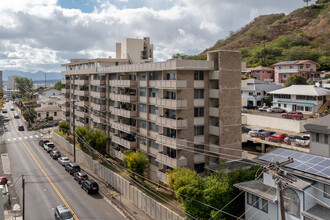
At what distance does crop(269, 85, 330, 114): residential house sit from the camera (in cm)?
6750

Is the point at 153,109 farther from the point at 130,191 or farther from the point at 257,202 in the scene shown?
the point at 257,202

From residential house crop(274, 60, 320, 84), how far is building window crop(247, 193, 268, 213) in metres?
84.7

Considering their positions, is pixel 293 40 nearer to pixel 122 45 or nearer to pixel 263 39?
pixel 263 39

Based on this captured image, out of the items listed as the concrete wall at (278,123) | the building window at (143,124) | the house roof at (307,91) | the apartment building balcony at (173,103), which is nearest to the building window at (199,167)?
the apartment building balcony at (173,103)

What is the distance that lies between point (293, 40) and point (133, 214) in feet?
471

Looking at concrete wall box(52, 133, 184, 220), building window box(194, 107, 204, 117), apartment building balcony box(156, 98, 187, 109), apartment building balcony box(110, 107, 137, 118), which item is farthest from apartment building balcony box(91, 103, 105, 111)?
building window box(194, 107, 204, 117)

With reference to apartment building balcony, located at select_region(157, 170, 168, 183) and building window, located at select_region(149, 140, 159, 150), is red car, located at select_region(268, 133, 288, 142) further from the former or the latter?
apartment building balcony, located at select_region(157, 170, 168, 183)

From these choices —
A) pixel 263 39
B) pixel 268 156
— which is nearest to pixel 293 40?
pixel 263 39

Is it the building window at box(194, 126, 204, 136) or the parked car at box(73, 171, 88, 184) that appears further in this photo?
the parked car at box(73, 171, 88, 184)

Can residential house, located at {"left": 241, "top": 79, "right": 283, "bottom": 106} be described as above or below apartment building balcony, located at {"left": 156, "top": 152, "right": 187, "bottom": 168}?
above

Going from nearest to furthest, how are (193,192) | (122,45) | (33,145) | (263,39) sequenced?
1. (193,192)
2. (122,45)
3. (33,145)
4. (263,39)

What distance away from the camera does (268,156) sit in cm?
2970

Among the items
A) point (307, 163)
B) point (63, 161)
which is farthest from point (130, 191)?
point (307, 163)

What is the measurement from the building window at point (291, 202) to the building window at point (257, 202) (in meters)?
1.96
